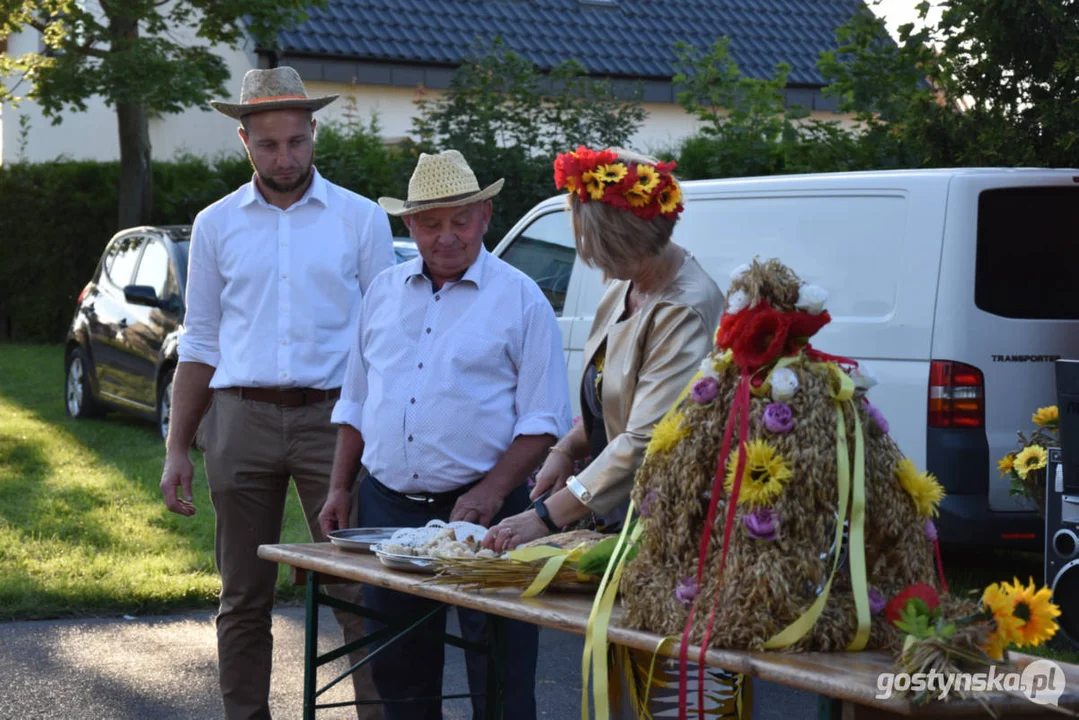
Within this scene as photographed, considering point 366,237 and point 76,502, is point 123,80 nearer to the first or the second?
point 76,502

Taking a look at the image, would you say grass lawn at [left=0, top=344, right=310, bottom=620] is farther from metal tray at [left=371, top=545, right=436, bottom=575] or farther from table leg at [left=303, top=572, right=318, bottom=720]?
metal tray at [left=371, top=545, right=436, bottom=575]

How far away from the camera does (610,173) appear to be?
3342 millimetres

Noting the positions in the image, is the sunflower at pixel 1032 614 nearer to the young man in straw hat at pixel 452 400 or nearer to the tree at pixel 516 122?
the young man in straw hat at pixel 452 400

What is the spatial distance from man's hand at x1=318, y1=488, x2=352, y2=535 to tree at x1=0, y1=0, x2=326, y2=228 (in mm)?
12600

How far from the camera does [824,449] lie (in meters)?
2.57

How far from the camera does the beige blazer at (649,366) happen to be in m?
3.29

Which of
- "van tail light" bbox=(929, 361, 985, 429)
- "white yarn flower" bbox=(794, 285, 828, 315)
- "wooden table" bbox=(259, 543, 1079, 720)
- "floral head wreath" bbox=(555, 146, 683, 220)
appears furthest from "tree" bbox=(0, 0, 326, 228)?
"white yarn flower" bbox=(794, 285, 828, 315)

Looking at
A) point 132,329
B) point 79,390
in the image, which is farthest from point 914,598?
point 79,390

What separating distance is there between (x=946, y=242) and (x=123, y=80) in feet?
38.6

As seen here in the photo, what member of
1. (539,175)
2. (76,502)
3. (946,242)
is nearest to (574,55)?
(539,175)

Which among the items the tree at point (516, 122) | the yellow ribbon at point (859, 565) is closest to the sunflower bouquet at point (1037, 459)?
the yellow ribbon at point (859, 565)

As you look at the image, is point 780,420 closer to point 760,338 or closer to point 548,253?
point 760,338

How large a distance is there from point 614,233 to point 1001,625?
52.7 inches

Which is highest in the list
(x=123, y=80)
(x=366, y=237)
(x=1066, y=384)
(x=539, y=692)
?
(x=123, y=80)
